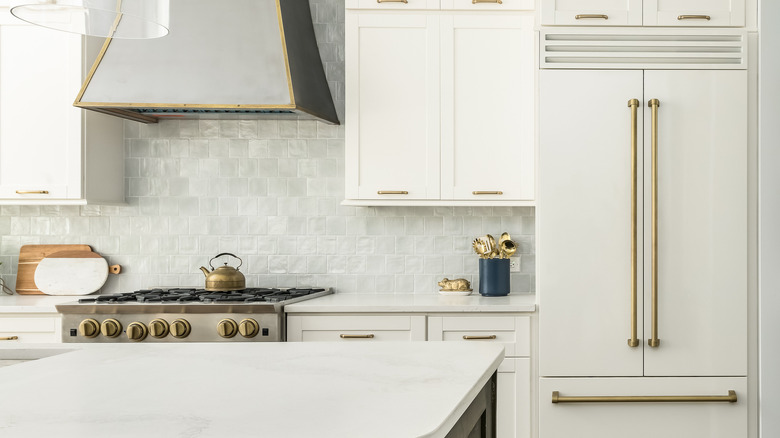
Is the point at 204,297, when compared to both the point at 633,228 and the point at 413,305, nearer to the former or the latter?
the point at 413,305

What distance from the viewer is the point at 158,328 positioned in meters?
3.06

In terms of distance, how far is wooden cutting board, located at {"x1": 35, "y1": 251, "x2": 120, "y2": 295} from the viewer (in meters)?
3.83

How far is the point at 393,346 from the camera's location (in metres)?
1.72

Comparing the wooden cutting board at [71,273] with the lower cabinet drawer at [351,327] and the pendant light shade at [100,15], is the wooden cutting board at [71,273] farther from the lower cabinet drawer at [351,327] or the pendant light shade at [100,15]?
the pendant light shade at [100,15]

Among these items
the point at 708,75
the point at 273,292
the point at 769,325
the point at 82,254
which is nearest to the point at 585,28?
the point at 708,75

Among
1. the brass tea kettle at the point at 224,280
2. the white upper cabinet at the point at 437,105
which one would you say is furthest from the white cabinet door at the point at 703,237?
the brass tea kettle at the point at 224,280

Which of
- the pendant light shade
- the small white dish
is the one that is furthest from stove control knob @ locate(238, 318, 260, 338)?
the pendant light shade

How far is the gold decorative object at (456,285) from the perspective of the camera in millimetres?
3590

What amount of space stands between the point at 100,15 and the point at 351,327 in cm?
185

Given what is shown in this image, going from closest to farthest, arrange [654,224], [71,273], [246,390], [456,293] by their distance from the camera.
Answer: [246,390] < [654,224] < [456,293] < [71,273]

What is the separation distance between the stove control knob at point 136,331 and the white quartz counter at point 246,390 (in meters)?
1.44

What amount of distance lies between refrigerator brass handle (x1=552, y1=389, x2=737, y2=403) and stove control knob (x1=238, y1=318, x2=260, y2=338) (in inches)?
52.3

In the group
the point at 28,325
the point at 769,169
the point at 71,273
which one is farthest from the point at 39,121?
the point at 769,169

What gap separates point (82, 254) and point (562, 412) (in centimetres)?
265
